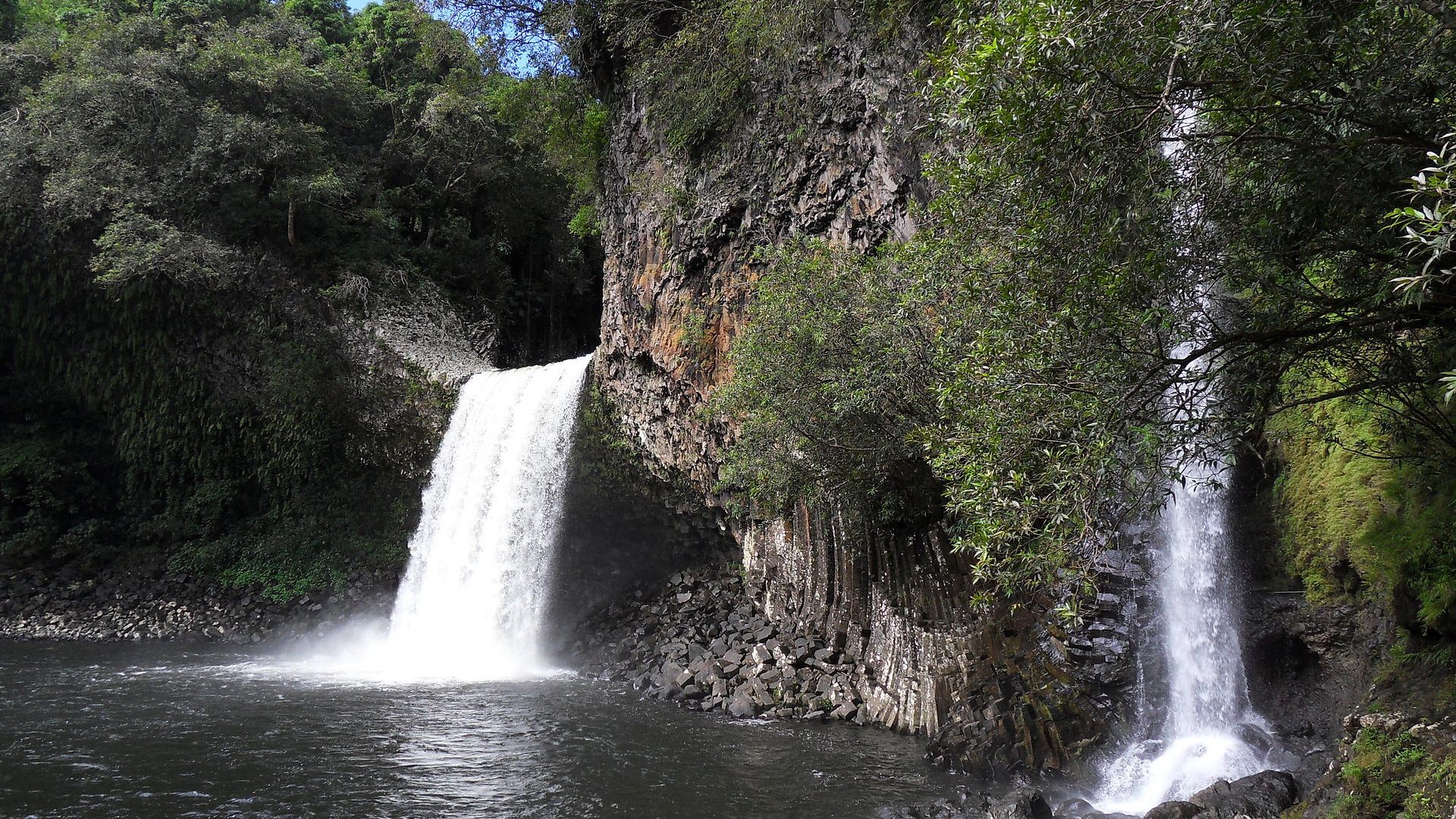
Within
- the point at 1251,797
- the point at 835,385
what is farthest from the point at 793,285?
the point at 1251,797

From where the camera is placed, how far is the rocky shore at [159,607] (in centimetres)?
1773

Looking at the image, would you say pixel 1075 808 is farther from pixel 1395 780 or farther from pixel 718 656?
pixel 718 656

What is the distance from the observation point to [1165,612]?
336 inches

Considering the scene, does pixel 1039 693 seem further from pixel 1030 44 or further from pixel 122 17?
pixel 122 17

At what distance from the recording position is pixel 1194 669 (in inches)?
324

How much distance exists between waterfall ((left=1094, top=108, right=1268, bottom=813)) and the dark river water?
1.90 metres

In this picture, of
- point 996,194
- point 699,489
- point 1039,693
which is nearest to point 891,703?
point 1039,693

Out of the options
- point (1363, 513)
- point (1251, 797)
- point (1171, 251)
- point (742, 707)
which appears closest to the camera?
point (1171, 251)

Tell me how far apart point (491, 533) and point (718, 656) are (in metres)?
5.67

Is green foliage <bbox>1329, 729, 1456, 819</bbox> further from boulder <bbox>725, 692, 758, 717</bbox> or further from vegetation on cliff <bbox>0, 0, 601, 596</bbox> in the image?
vegetation on cliff <bbox>0, 0, 601, 596</bbox>

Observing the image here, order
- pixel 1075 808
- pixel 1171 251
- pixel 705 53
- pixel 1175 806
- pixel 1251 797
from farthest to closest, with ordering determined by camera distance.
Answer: pixel 705 53 → pixel 1075 808 → pixel 1175 806 → pixel 1251 797 → pixel 1171 251

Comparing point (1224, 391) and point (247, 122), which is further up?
point (247, 122)

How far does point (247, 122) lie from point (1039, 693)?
20.4 metres

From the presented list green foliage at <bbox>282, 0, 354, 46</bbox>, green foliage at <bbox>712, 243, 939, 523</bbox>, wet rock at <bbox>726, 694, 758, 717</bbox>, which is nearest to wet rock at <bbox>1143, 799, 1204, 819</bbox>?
green foliage at <bbox>712, 243, 939, 523</bbox>
